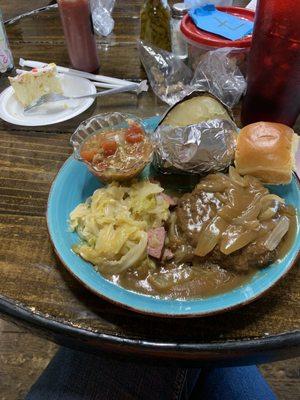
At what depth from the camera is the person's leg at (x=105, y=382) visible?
3.24 feet

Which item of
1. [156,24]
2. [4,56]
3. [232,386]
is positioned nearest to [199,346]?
[232,386]

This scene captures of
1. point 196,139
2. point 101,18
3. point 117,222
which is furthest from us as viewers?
point 101,18

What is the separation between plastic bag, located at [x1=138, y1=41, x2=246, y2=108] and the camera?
1321 mm

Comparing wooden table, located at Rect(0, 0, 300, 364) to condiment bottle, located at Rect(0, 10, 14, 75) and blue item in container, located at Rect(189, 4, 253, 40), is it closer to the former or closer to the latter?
condiment bottle, located at Rect(0, 10, 14, 75)

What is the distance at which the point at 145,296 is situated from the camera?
76cm

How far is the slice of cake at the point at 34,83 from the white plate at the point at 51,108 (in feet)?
0.14

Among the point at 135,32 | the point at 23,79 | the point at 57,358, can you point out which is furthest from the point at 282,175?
the point at 135,32

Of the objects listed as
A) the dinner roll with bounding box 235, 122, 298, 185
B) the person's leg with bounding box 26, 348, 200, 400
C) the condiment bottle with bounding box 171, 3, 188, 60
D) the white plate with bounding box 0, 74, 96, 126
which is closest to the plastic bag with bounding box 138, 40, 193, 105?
the condiment bottle with bounding box 171, 3, 188, 60

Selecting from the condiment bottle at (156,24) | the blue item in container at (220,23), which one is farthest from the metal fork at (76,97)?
the blue item in container at (220,23)

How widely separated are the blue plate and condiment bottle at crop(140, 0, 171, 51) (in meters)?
0.83

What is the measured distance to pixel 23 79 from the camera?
4.51 ft

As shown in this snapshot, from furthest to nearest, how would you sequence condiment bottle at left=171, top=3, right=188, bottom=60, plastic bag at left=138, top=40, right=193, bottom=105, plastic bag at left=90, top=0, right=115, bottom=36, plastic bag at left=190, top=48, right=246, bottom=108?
plastic bag at left=90, top=0, right=115, bottom=36 < condiment bottle at left=171, top=3, right=188, bottom=60 < plastic bag at left=138, top=40, right=193, bottom=105 < plastic bag at left=190, top=48, right=246, bottom=108

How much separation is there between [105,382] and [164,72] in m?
1.06

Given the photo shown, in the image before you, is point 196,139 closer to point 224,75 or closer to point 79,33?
point 224,75
